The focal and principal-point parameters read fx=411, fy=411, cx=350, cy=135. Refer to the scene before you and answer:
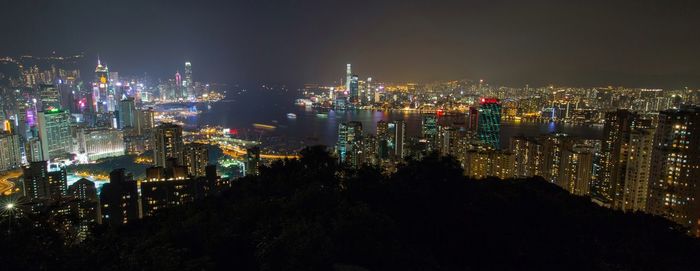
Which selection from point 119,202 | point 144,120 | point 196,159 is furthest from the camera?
point 144,120

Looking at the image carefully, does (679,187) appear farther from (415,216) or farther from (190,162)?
(190,162)

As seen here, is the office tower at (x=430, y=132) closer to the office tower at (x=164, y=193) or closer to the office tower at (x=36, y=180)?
the office tower at (x=164, y=193)

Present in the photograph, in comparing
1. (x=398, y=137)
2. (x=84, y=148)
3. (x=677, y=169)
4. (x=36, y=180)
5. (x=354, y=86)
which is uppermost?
(x=354, y=86)

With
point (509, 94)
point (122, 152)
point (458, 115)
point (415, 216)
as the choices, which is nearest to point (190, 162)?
point (122, 152)

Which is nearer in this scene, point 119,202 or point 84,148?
point 119,202

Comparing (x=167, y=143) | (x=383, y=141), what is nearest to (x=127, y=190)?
(x=167, y=143)

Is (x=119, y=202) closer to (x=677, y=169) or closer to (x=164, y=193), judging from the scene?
(x=164, y=193)

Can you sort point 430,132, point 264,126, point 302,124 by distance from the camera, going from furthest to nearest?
point 302,124
point 264,126
point 430,132
